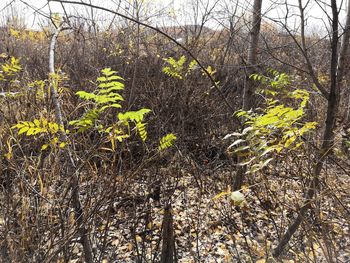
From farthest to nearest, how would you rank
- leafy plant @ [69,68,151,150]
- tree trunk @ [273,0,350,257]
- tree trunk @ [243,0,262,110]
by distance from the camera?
tree trunk @ [243,0,262,110], tree trunk @ [273,0,350,257], leafy plant @ [69,68,151,150]

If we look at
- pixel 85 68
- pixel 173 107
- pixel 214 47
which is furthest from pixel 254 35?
pixel 214 47

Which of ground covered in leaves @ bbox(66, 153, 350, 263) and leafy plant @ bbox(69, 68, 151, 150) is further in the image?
ground covered in leaves @ bbox(66, 153, 350, 263)

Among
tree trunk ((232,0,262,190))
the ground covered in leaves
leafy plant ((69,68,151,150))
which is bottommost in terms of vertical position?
the ground covered in leaves

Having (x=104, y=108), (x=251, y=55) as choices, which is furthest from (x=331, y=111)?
(x=104, y=108)

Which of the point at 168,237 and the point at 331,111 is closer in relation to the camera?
the point at 331,111

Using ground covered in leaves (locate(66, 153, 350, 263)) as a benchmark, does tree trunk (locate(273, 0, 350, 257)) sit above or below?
above

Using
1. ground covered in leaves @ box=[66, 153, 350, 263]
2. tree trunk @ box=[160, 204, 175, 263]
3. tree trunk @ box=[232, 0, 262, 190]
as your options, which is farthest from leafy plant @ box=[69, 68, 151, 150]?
tree trunk @ box=[232, 0, 262, 190]

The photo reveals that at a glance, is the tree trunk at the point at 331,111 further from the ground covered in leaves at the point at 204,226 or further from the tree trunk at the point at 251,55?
the tree trunk at the point at 251,55

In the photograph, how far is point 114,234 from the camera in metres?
2.87

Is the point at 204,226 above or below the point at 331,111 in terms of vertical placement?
below

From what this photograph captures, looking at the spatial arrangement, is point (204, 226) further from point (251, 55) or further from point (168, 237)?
point (251, 55)

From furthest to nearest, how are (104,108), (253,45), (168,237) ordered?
(253,45) < (168,237) < (104,108)

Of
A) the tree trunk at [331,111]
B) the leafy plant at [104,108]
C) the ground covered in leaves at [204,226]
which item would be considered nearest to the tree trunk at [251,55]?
the ground covered in leaves at [204,226]

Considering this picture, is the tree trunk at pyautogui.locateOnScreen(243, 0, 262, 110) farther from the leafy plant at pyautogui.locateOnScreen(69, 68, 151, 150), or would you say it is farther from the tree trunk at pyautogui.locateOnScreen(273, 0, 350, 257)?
the leafy plant at pyautogui.locateOnScreen(69, 68, 151, 150)
